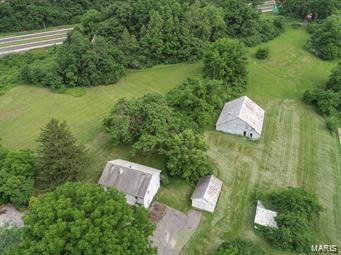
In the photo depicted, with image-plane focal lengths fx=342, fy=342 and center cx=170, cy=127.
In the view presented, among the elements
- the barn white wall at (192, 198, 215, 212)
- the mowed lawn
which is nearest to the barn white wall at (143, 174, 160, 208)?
the barn white wall at (192, 198, 215, 212)

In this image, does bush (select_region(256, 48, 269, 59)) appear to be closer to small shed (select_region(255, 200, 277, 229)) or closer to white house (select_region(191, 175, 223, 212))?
white house (select_region(191, 175, 223, 212))

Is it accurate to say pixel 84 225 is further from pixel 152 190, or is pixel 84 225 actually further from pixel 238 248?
pixel 238 248

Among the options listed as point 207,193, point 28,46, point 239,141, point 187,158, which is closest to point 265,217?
point 207,193

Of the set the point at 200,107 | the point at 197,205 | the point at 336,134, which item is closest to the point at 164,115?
the point at 200,107

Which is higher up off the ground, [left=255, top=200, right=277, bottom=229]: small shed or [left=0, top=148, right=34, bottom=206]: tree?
[left=0, top=148, right=34, bottom=206]: tree

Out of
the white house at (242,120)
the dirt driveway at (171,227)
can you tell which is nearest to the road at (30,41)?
the white house at (242,120)

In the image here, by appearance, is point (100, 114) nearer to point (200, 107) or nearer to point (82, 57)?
point (82, 57)
